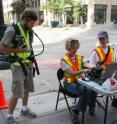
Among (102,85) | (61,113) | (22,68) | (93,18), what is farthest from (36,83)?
(93,18)

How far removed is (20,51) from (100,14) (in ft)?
132

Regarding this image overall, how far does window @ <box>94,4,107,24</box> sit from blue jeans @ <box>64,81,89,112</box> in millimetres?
38701

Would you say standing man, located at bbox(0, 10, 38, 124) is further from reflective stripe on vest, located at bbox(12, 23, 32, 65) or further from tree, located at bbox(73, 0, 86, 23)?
tree, located at bbox(73, 0, 86, 23)

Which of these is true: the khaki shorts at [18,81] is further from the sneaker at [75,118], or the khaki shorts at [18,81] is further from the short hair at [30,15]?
the sneaker at [75,118]

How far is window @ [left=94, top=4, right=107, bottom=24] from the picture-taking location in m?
42.6

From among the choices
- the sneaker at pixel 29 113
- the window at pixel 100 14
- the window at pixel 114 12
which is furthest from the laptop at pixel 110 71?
the window at pixel 114 12

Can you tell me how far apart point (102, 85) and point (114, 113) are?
1.28 m

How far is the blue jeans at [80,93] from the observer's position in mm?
4195

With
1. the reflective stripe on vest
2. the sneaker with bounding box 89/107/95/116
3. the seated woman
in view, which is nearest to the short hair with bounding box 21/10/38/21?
the reflective stripe on vest

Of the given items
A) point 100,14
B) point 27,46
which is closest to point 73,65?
point 27,46

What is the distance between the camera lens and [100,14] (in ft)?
141

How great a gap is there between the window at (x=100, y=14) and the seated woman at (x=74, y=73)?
3856 centimetres

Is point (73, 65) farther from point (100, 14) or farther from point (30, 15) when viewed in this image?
point (100, 14)

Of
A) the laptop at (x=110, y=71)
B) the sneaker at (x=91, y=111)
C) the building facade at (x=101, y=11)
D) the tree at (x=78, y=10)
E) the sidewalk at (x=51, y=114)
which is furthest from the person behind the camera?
the building facade at (x=101, y=11)
